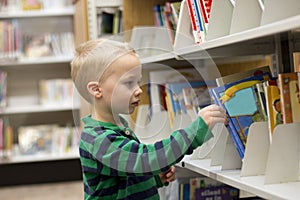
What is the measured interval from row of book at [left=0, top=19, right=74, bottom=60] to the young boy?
3.15 metres

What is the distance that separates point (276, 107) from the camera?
1.37 m

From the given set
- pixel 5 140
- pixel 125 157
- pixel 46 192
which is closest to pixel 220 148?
pixel 125 157

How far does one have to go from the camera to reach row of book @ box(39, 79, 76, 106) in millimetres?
4734

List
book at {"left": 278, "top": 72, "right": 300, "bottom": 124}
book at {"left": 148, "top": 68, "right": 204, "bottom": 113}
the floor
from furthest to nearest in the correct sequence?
the floor, book at {"left": 148, "top": 68, "right": 204, "bottom": 113}, book at {"left": 278, "top": 72, "right": 300, "bottom": 124}

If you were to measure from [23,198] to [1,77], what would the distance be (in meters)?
1.01

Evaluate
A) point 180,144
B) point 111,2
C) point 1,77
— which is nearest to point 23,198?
point 1,77

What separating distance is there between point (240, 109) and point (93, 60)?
15.9 inches

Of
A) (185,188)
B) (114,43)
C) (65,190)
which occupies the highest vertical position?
(114,43)

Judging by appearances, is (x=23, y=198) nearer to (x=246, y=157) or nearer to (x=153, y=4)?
(x=153, y=4)

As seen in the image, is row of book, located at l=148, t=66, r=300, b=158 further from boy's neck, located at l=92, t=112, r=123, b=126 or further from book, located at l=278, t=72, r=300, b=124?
boy's neck, located at l=92, t=112, r=123, b=126

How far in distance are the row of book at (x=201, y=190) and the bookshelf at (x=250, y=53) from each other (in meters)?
0.32

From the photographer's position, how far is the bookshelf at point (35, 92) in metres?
4.71

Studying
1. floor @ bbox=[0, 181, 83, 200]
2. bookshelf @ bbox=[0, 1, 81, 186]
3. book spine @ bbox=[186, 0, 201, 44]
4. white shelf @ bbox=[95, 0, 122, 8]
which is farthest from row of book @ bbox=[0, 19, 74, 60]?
book spine @ bbox=[186, 0, 201, 44]

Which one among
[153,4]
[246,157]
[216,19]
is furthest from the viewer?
[153,4]
